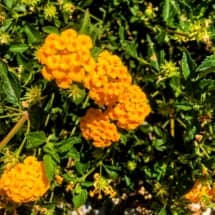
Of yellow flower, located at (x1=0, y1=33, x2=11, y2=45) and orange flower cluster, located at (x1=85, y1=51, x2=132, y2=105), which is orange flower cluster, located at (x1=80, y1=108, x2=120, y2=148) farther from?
yellow flower, located at (x1=0, y1=33, x2=11, y2=45)

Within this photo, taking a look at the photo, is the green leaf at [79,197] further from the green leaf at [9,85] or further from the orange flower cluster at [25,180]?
the green leaf at [9,85]

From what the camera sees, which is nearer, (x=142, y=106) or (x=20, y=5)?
(x=142, y=106)

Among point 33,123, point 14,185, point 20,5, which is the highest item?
point 20,5

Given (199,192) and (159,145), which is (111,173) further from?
(199,192)

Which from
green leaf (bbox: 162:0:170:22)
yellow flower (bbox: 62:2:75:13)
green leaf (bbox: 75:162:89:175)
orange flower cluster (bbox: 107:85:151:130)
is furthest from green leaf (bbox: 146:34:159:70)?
green leaf (bbox: 75:162:89:175)

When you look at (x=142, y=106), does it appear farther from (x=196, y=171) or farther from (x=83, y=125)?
(x=196, y=171)

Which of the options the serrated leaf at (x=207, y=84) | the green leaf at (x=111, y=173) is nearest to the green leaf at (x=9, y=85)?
the green leaf at (x=111, y=173)

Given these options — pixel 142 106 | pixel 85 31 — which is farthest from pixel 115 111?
pixel 85 31
